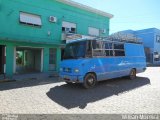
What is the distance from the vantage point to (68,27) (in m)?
18.2

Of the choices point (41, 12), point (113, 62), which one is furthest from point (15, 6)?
point (113, 62)

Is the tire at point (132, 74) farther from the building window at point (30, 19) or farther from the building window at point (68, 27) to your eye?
the building window at point (30, 19)

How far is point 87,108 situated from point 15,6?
11763 millimetres

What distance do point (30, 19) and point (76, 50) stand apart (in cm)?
793

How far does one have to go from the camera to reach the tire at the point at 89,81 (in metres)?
8.98

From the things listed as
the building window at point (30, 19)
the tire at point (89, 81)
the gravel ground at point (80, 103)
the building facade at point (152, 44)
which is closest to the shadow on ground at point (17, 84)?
the gravel ground at point (80, 103)

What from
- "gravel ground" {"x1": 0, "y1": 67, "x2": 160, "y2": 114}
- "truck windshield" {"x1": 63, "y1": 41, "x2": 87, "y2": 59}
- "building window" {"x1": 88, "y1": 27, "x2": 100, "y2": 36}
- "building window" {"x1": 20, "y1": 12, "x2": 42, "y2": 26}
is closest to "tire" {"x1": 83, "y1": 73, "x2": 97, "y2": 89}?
"gravel ground" {"x1": 0, "y1": 67, "x2": 160, "y2": 114}

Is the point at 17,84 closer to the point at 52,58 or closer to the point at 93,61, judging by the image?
the point at 93,61

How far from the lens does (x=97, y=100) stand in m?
6.92

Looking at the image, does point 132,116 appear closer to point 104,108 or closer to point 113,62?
point 104,108

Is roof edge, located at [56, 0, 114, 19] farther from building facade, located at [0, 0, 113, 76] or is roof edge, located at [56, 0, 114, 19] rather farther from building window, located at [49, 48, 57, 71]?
building window, located at [49, 48, 57, 71]

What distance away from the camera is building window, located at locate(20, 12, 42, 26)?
14.6 metres

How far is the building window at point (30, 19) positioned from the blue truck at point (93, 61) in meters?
6.79

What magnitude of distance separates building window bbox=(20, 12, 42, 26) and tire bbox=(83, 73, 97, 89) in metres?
8.91
